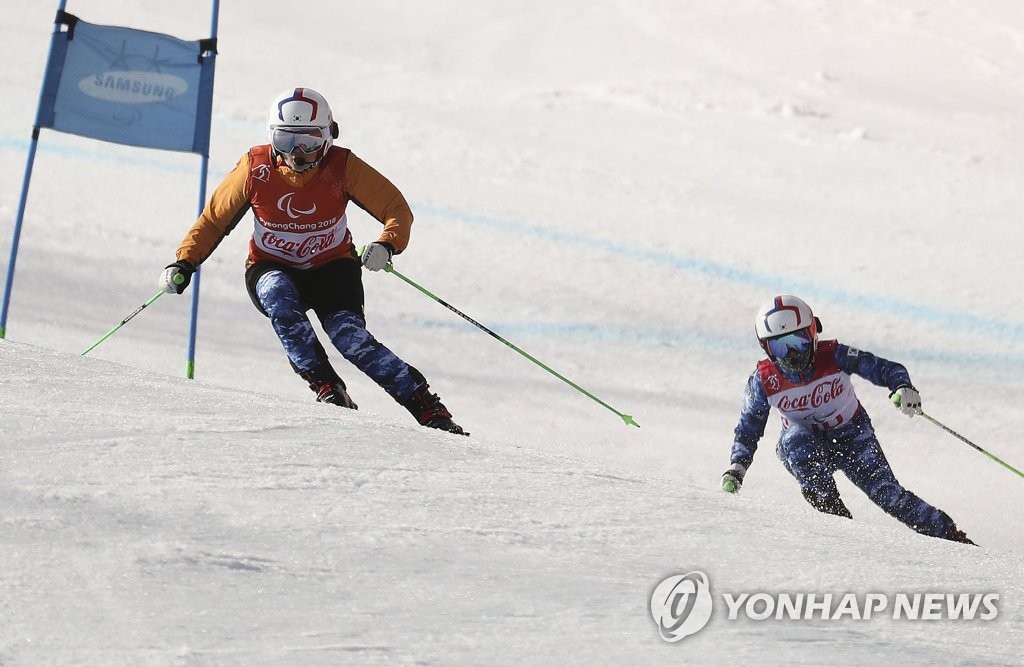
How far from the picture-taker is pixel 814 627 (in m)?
2.63

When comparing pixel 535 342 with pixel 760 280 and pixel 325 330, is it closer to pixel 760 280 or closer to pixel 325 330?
pixel 760 280

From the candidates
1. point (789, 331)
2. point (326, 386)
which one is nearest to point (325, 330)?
point (326, 386)

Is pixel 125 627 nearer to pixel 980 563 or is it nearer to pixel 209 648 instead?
pixel 209 648

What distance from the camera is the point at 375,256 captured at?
4.34 metres

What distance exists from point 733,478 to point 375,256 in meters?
1.55

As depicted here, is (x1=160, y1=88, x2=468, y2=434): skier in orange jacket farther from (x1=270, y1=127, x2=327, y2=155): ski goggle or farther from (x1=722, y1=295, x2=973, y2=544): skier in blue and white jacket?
(x1=722, y1=295, x2=973, y2=544): skier in blue and white jacket

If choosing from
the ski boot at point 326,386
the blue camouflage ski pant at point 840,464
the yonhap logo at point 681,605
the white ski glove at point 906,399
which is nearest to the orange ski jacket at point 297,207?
the ski boot at point 326,386

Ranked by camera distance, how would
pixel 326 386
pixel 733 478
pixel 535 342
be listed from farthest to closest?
pixel 535 342 < pixel 733 478 < pixel 326 386

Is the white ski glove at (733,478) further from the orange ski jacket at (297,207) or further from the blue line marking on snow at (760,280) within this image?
the blue line marking on snow at (760,280)

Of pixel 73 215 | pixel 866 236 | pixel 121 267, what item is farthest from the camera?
pixel 866 236

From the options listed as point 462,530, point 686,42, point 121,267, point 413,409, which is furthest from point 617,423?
point 686,42

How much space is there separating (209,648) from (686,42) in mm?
13107

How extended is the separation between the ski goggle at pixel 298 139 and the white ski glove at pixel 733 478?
1.89 meters

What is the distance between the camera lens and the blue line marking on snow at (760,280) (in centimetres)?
845
